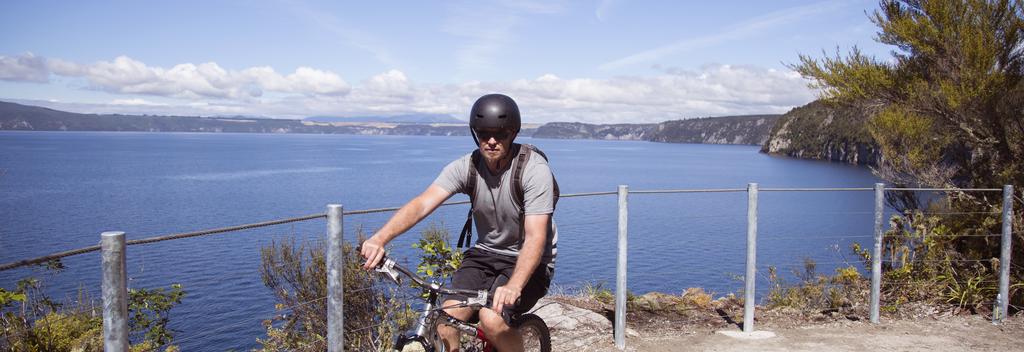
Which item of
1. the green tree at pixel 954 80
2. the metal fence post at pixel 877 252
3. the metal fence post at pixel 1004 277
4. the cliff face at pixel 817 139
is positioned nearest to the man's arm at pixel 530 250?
the metal fence post at pixel 877 252

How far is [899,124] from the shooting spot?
12617 mm

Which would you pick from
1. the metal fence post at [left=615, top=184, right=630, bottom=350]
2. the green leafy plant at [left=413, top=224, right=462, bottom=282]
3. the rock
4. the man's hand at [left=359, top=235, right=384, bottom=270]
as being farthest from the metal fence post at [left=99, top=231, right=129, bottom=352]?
the rock

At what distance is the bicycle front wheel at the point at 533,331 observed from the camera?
137 inches

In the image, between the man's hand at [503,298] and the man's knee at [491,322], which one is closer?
the man's hand at [503,298]

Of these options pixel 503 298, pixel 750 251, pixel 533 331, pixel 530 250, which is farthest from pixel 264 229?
pixel 503 298

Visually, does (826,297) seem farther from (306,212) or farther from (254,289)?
(306,212)

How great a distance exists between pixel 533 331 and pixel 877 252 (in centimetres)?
410

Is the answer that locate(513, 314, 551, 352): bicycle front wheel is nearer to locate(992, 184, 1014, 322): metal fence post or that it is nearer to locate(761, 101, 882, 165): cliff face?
locate(992, 184, 1014, 322): metal fence post

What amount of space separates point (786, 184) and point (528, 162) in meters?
67.8

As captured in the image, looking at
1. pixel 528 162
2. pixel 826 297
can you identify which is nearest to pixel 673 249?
pixel 826 297

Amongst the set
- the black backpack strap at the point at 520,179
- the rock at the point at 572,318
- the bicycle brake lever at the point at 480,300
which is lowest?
the rock at the point at 572,318

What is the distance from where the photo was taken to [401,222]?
3170 mm

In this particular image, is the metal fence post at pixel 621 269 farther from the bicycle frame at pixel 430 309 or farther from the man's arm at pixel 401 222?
the bicycle frame at pixel 430 309

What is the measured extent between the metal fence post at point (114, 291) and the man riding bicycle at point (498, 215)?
900 mm
